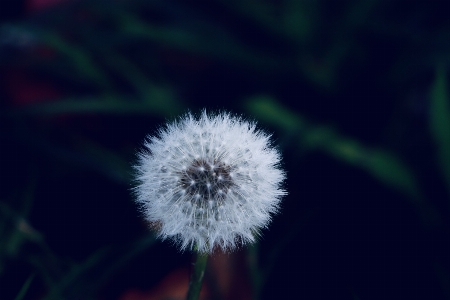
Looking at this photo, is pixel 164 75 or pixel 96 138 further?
pixel 164 75

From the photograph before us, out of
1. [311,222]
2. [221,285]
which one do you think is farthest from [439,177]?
[221,285]

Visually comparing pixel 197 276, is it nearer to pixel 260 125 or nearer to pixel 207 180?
pixel 207 180

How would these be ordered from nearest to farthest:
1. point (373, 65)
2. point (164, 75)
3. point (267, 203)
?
1. point (267, 203)
2. point (373, 65)
3. point (164, 75)

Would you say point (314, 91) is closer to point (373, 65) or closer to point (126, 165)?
point (373, 65)

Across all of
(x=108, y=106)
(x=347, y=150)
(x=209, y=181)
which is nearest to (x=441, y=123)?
(x=347, y=150)

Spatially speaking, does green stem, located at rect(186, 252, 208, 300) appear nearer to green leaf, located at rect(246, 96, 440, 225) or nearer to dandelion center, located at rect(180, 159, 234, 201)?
dandelion center, located at rect(180, 159, 234, 201)

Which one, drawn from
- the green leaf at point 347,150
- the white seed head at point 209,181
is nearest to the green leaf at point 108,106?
the green leaf at point 347,150

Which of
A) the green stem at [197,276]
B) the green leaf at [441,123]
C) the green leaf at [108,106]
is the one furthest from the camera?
the green leaf at [108,106]

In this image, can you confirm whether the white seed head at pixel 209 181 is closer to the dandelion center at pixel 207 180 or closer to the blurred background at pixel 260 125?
the dandelion center at pixel 207 180
